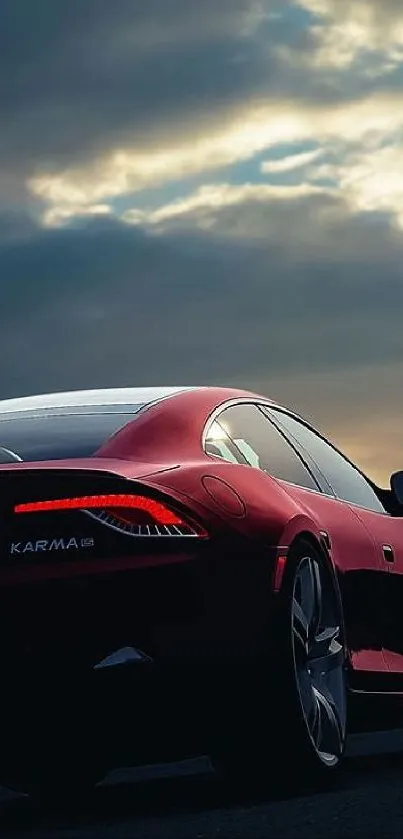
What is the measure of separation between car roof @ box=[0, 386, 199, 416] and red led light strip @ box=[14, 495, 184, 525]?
0.93 m

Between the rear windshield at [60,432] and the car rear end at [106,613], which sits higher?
the rear windshield at [60,432]

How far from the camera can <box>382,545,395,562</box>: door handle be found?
863 cm

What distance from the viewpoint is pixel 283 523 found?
23.0 feet

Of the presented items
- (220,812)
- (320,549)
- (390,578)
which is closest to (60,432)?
(320,549)

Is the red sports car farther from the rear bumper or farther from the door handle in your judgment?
the door handle

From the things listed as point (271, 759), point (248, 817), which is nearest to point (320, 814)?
point (248, 817)

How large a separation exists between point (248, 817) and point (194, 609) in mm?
743

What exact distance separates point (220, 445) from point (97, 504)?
3.26 ft

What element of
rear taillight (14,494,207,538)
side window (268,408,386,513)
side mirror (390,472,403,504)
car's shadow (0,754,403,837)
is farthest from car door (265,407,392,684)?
rear taillight (14,494,207,538)

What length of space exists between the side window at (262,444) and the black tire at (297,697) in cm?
51

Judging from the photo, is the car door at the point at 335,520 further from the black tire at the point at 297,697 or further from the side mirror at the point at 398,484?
the side mirror at the point at 398,484

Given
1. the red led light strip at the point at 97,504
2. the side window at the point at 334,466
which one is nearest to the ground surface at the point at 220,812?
the red led light strip at the point at 97,504

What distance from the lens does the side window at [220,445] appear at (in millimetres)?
7299

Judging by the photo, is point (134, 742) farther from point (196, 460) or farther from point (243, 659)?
point (196, 460)
